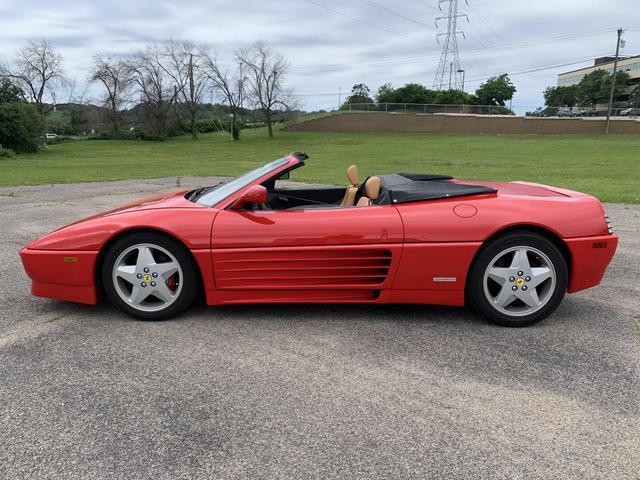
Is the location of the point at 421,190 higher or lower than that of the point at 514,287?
higher

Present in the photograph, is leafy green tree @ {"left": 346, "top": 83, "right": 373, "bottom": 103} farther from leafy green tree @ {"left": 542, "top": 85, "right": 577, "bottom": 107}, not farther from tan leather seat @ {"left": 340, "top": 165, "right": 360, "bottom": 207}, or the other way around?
tan leather seat @ {"left": 340, "top": 165, "right": 360, "bottom": 207}

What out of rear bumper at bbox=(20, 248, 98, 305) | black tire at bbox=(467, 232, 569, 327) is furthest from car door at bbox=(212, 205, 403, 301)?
rear bumper at bbox=(20, 248, 98, 305)

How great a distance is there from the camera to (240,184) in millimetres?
3711

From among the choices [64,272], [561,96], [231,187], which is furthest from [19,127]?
[561,96]

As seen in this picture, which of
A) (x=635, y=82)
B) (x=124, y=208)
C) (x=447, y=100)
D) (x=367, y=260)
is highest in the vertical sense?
(x=635, y=82)

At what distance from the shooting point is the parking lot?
2.02 meters

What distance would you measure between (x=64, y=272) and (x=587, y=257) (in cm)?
378

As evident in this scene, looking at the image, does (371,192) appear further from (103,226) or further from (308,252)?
(103,226)

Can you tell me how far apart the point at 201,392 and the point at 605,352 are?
98.3 inches

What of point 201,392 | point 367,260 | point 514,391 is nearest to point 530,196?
point 367,260

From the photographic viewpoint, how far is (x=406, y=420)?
7.52ft

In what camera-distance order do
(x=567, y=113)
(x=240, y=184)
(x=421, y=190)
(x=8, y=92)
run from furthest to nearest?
(x=567, y=113)
(x=8, y=92)
(x=240, y=184)
(x=421, y=190)

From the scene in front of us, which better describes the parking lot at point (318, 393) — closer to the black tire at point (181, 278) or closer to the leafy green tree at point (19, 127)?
the black tire at point (181, 278)

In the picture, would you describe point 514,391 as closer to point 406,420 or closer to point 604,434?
point 604,434
